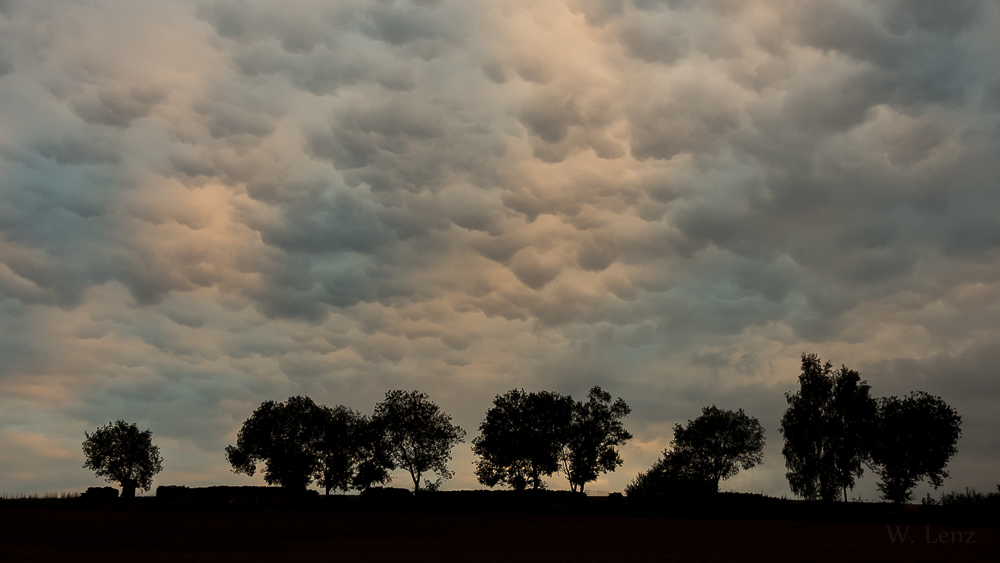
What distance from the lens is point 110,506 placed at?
85812 mm

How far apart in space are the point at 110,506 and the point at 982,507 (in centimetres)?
9654

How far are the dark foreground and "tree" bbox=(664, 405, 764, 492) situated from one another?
52.8 meters

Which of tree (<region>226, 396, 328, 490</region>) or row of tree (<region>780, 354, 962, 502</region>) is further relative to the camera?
tree (<region>226, 396, 328, 490</region>)

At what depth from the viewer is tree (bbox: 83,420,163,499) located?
124188 millimetres

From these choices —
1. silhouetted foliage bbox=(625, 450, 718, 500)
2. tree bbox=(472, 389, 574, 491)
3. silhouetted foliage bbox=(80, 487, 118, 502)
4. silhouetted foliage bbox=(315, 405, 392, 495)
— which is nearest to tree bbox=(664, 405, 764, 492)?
silhouetted foliage bbox=(625, 450, 718, 500)

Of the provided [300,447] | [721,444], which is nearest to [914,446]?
[721,444]

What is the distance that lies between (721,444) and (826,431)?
2661 cm

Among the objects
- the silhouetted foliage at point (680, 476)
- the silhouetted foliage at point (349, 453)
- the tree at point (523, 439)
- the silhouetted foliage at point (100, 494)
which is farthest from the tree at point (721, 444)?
the silhouetted foliage at point (100, 494)

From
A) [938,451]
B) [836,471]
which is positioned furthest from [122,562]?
[938,451]

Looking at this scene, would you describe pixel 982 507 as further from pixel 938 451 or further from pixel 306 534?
pixel 306 534

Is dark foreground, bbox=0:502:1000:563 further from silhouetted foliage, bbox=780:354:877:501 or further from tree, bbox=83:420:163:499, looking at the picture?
tree, bbox=83:420:163:499

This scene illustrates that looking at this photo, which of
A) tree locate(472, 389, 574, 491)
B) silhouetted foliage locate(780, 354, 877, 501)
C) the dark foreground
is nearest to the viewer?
the dark foreground

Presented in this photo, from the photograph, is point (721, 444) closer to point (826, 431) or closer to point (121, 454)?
point (826, 431)

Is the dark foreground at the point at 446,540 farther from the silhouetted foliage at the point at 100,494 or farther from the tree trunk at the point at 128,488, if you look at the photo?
the tree trunk at the point at 128,488
